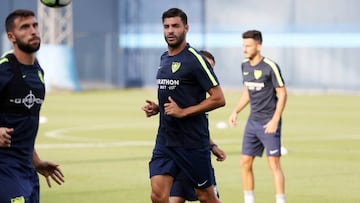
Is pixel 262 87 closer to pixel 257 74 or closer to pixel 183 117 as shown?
pixel 257 74

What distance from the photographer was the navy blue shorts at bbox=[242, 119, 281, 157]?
1341 cm

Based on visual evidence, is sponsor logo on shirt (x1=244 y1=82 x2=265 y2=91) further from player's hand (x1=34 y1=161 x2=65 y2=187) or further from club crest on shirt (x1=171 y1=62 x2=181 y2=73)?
player's hand (x1=34 y1=161 x2=65 y2=187)

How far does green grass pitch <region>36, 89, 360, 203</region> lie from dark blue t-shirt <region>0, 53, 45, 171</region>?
5.60 metres

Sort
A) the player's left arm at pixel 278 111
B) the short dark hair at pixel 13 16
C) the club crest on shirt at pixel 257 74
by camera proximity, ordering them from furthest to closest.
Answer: the club crest on shirt at pixel 257 74 → the player's left arm at pixel 278 111 → the short dark hair at pixel 13 16

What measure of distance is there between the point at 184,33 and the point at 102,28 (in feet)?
168

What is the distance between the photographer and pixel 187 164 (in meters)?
10.1

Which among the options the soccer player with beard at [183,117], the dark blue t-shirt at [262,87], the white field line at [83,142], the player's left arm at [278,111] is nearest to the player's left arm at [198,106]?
the soccer player with beard at [183,117]

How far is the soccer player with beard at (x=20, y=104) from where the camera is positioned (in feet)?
26.9

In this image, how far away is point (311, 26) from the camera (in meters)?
54.3

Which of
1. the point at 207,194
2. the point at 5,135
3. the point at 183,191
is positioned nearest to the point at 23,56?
the point at 5,135

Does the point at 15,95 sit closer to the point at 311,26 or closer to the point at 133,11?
the point at 311,26

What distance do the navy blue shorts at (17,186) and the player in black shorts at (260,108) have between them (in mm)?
5271

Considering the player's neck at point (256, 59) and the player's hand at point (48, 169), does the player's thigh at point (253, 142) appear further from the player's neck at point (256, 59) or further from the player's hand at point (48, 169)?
the player's hand at point (48, 169)

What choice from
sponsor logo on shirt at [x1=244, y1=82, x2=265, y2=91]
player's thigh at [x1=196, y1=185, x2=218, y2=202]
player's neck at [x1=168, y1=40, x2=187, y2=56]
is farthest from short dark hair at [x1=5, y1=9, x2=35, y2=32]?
sponsor logo on shirt at [x1=244, y1=82, x2=265, y2=91]
